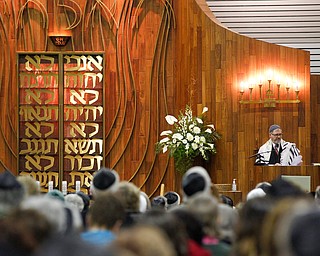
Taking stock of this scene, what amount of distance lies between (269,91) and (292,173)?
237 centimetres

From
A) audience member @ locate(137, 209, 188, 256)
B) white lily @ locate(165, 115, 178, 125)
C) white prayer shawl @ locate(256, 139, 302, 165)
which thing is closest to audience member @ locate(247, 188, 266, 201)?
audience member @ locate(137, 209, 188, 256)

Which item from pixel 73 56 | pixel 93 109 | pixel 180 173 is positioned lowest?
pixel 180 173

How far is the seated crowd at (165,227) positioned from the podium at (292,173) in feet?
16.8

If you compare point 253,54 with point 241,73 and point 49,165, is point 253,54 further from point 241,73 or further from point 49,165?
point 49,165

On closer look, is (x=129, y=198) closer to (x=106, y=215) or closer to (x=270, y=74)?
(x=106, y=215)

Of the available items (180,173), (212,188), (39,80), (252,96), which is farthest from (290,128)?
(212,188)

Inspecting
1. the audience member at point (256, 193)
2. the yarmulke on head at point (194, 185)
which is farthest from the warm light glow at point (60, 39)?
the yarmulke on head at point (194, 185)

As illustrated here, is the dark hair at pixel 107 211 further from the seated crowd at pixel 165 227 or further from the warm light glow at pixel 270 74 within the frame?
the warm light glow at pixel 270 74

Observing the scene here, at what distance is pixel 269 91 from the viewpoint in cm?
1282

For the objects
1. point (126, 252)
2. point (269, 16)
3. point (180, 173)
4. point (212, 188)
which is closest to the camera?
point (126, 252)

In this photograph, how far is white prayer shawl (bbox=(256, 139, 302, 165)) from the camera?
1160cm

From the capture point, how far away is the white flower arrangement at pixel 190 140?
12914 mm

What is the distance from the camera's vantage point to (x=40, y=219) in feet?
10.6

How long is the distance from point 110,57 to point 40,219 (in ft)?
36.6
